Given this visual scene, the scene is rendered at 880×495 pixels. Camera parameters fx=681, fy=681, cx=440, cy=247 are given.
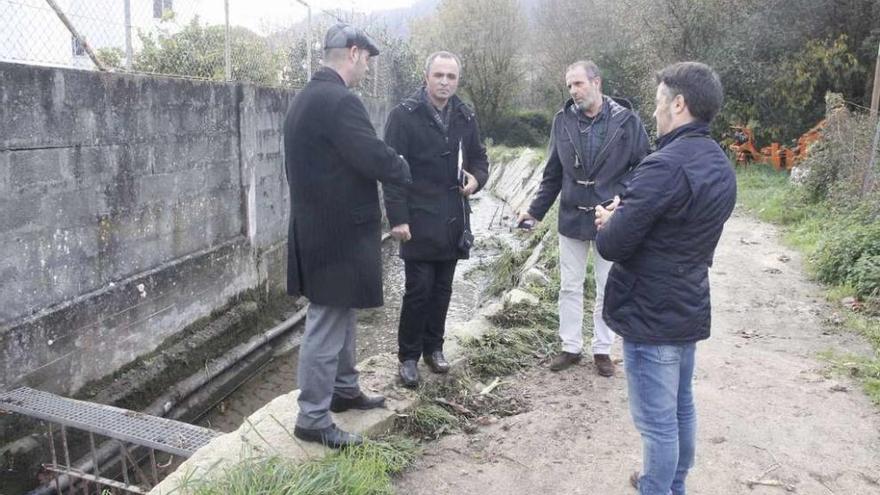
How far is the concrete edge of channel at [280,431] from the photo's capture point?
2.79 meters

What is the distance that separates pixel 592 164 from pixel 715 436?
5.47 ft

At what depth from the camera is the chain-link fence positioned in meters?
5.11

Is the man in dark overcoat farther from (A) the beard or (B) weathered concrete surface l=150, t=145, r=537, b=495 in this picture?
(B) weathered concrete surface l=150, t=145, r=537, b=495

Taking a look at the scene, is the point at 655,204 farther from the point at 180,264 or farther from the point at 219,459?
the point at 180,264

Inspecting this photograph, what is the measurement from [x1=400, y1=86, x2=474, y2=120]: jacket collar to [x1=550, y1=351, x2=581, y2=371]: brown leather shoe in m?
1.68

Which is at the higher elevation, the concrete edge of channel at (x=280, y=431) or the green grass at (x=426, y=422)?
the concrete edge of channel at (x=280, y=431)

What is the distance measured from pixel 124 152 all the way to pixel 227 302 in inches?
91.4

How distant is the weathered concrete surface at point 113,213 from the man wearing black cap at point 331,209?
9.46 feet

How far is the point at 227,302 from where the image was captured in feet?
25.1

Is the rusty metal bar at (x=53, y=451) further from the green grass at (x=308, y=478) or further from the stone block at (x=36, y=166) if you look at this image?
the green grass at (x=308, y=478)

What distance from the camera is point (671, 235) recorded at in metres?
2.46

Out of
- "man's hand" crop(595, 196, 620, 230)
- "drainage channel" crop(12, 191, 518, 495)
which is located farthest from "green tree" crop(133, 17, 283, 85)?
"man's hand" crop(595, 196, 620, 230)

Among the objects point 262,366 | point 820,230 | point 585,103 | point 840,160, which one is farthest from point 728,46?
point 585,103

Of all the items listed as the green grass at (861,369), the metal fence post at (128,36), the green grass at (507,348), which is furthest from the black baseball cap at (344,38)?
the metal fence post at (128,36)
